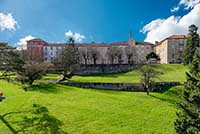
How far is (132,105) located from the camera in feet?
144

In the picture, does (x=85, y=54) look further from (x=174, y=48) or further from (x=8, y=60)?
(x=8, y=60)

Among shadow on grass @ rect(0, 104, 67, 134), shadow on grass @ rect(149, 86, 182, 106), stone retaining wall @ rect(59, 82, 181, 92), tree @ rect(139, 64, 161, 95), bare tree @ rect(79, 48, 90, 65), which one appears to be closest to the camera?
shadow on grass @ rect(0, 104, 67, 134)

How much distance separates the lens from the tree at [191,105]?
2617 cm

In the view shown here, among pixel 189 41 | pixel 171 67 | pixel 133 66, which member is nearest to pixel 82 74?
pixel 133 66

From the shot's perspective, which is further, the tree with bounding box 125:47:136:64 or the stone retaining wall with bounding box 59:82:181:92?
the tree with bounding box 125:47:136:64

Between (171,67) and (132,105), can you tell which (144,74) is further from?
(171,67)

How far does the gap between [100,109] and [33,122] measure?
1039 cm

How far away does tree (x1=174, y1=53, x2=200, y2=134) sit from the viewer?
→ 26.2 m

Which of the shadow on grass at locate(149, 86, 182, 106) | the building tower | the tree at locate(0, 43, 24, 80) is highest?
the building tower

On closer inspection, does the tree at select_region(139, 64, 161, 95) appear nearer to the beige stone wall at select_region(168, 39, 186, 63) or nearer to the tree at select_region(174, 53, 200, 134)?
the tree at select_region(174, 53, 200, 134)

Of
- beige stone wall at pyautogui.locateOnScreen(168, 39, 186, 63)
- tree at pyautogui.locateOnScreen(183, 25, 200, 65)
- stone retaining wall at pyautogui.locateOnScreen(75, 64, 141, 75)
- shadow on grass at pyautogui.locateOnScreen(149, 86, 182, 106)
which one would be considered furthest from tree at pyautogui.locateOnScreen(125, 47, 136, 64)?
shadow on grass at pyautogui.locateOnScreen(149, 86, 182, 106)

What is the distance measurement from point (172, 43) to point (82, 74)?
56.4 m

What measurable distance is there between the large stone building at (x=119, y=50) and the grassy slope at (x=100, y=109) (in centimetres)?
6458

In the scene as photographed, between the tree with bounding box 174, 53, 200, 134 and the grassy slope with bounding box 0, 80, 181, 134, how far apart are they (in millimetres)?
5325
